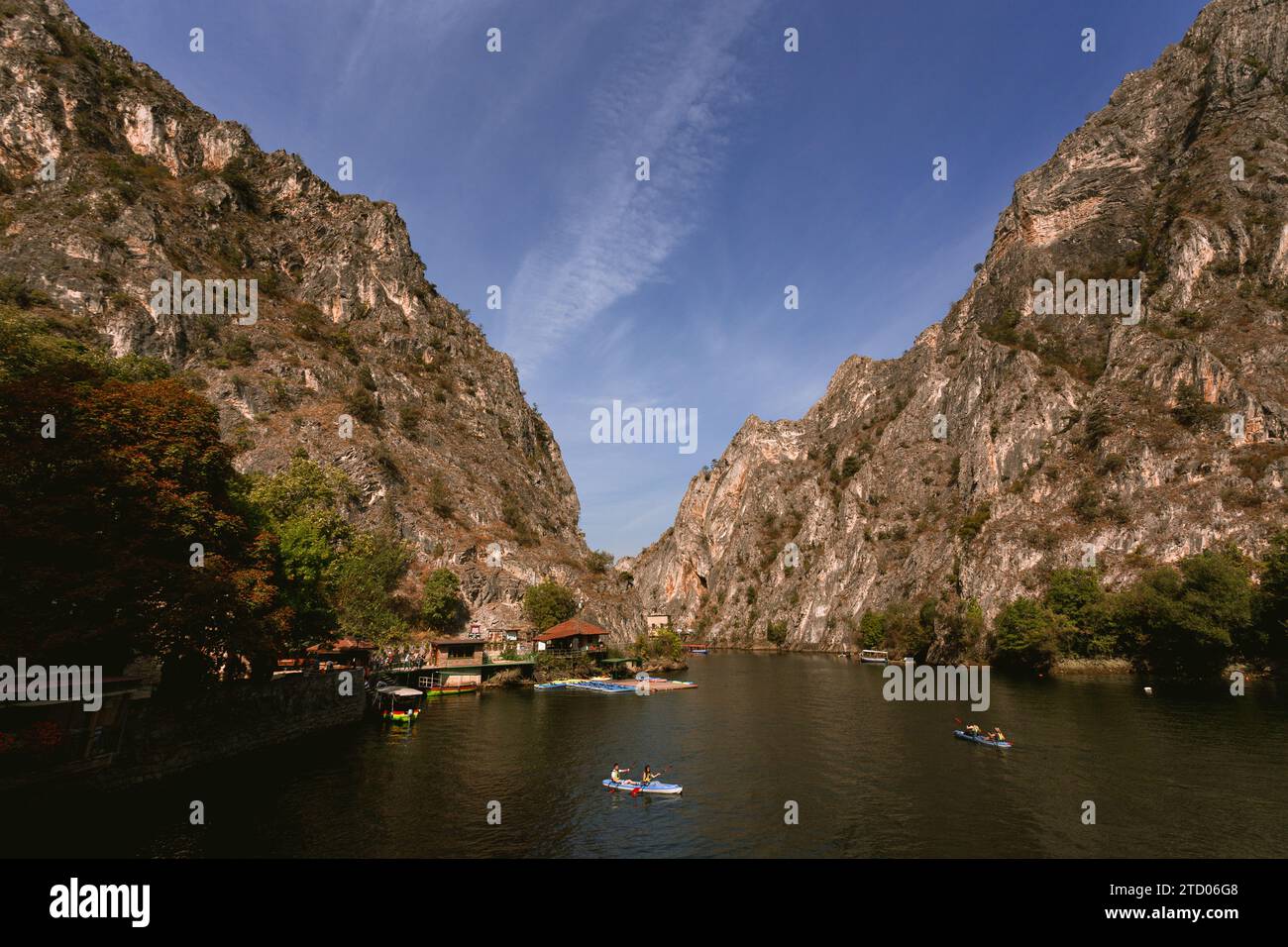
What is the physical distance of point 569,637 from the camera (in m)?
99.9

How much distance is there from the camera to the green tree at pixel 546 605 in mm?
105125

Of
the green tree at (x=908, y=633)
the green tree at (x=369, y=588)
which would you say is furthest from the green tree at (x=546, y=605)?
the green tree at (x=908, y=633)

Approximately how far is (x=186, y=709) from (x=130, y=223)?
11178 centimetres

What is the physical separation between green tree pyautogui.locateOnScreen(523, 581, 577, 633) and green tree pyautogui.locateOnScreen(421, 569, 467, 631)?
443 inches

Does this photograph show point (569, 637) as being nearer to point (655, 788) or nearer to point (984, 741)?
point (984, 741)

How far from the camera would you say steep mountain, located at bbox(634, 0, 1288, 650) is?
113 m

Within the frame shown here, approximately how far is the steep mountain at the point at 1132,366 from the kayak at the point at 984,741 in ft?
263

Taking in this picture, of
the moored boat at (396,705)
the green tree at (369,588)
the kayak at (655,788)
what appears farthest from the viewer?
the green tree at (369,588)

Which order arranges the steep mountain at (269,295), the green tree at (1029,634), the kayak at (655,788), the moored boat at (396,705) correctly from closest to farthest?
the kayak at (655,788), the moored boat at (396,705), the green tree at (1029,634), the steep mountain at (269,295)

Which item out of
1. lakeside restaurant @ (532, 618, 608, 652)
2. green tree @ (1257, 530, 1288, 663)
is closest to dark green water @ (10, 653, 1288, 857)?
green tree @ (1257, 530, 1288, 663)

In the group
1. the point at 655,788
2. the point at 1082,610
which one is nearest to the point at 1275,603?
the point at 1082,610

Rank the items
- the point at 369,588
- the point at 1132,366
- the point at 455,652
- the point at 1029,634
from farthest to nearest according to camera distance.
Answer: the point at 1132,366 → the point at 1029,634 → the point at 455,652 → the point at 369,588

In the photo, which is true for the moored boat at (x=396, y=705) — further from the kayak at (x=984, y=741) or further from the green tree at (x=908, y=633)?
the green tree at (x=908, y=633)

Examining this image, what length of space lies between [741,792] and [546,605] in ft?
239
